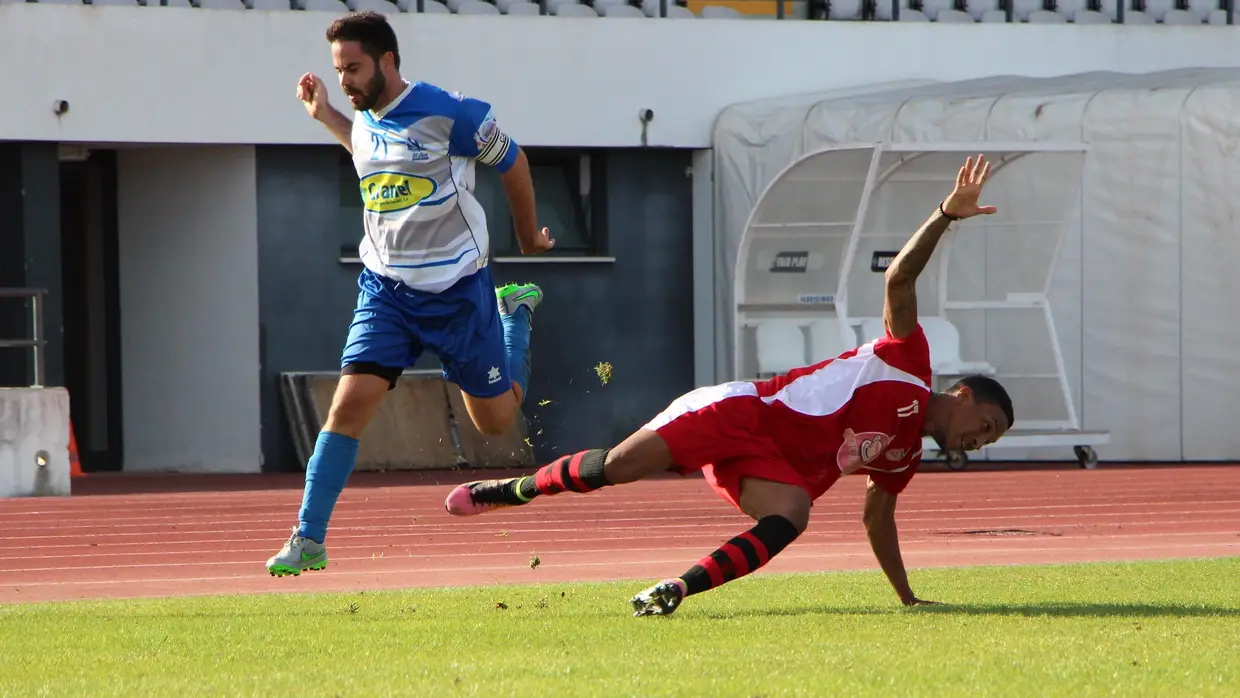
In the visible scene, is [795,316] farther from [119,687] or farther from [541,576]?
[119,687]

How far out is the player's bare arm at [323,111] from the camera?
773cm

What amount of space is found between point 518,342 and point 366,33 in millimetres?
1972

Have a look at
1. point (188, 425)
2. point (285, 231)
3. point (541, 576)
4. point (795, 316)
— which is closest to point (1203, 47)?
point (795, 316)

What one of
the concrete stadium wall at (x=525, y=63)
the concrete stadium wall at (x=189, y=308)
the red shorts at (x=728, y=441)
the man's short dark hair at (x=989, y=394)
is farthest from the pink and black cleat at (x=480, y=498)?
the concrete stadium wall at (x=189, y=308)

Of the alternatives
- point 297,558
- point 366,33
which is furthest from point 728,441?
point 366,33

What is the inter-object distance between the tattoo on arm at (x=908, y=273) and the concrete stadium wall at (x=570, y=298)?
1415cm

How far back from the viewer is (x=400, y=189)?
746cm

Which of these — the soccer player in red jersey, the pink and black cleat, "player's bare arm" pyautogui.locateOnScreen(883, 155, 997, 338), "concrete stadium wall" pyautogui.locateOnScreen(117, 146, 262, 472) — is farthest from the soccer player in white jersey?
"concrete stadium wall" pyautogui.locateOnScreen(117, 146, 262, 472)

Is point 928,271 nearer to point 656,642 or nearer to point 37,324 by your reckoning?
point 37,324

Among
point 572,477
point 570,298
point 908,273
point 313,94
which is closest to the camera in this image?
point 908,273

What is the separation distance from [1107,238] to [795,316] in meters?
3.20

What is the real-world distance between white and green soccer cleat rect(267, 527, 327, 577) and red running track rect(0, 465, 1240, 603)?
178 centimetres

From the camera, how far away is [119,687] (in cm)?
527

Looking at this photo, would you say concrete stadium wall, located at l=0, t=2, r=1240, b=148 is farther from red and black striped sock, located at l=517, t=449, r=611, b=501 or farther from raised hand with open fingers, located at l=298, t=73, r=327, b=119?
red and black striped sock, located at l=517, t=449, r=611, b=501
